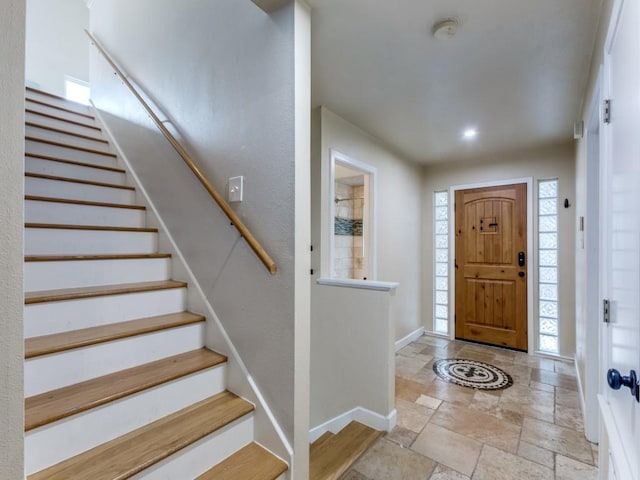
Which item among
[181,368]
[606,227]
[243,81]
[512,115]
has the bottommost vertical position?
[181,368]

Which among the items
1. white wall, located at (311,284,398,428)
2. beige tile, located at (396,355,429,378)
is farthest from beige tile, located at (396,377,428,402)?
white wall, located at (311,284,398,428)

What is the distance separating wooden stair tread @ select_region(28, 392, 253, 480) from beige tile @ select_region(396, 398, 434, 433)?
53.8 inches

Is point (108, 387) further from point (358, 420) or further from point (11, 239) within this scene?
point (358, 420)

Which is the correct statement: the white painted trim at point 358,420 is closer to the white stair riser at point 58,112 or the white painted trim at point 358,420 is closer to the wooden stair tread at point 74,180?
the wooden stair tread at point 74,180

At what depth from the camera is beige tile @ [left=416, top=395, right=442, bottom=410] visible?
2.53 m

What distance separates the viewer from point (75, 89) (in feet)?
14.2

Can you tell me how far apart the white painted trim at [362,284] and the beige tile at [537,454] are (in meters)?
1.29

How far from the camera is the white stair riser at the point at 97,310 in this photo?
139 centimetres

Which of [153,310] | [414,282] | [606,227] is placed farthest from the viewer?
[414,282]

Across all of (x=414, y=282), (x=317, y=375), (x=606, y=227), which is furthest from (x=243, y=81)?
(x=414, y=282)

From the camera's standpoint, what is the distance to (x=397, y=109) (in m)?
2.74

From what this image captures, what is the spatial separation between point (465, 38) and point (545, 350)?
3685 mm

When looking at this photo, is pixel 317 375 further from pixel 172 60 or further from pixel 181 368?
pixel 172 60

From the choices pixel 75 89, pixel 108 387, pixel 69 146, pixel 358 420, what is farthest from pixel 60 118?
pixel 358 420
